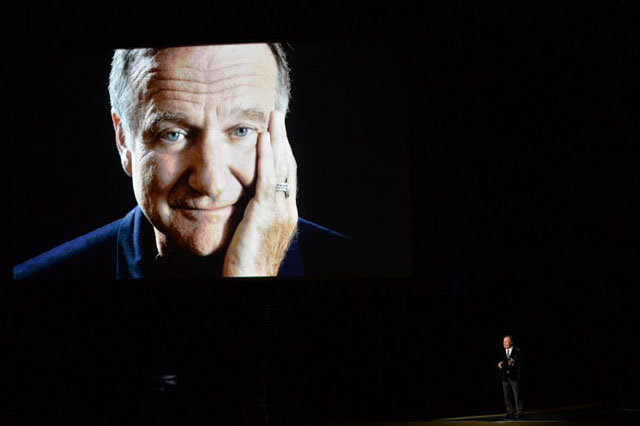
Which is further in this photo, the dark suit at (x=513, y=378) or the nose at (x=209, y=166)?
the nose at (x=209, y=166)

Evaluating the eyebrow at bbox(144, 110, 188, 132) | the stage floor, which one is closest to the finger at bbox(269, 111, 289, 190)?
the eyebrow at bbox(144, 110, 188, 132)

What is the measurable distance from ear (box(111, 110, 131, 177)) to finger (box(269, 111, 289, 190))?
1432 mm

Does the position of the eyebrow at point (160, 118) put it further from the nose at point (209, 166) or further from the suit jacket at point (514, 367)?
the suit jacket at point (514, 367)

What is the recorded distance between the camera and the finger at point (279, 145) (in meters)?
6.41

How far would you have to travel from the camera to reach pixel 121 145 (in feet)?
21.6

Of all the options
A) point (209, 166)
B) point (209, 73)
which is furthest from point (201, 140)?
point (209, 73)

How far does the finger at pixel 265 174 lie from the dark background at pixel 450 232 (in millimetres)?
281

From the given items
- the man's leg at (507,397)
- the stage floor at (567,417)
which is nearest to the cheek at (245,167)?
the stage floor at (567,417)

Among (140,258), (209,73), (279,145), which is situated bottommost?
(140,258)

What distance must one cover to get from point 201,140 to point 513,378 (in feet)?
11.8

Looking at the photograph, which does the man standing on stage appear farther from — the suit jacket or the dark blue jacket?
the dark blue jacket

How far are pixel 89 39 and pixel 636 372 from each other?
6.36 m

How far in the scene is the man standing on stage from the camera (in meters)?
5.95

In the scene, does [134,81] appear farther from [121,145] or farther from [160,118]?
[121,145]
